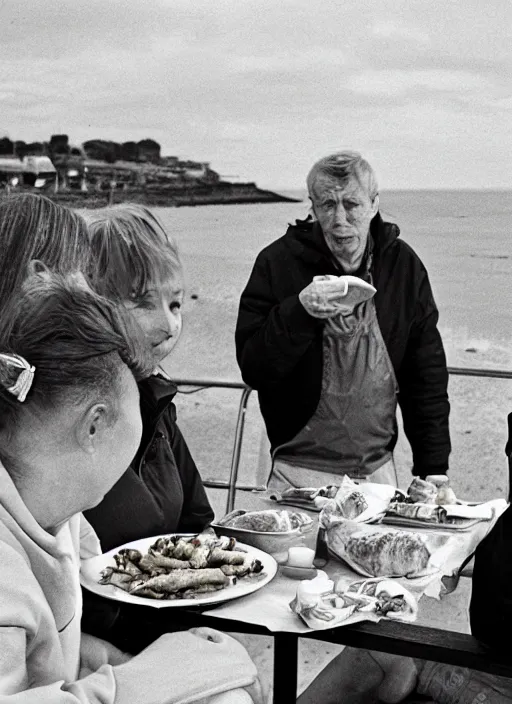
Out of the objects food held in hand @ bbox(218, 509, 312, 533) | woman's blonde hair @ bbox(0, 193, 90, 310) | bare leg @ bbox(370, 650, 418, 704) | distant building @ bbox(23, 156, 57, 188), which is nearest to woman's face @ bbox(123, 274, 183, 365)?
woman's blonde hair @ bbox(0, 193, 90, 310)

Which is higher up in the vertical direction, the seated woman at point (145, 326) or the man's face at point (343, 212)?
the man's face at point (343, 212)

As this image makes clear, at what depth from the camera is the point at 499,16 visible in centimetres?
465

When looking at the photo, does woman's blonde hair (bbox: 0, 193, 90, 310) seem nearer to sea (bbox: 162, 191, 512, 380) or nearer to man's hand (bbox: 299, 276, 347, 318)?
man's hand (bbox: 299, 276, 347, 318)

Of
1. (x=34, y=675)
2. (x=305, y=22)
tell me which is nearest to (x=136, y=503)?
(x=34, y=675)

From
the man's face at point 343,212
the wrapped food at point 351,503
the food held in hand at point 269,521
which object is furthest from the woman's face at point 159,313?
the man's face at point 343,212

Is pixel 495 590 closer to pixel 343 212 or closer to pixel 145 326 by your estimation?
pixel 145 326

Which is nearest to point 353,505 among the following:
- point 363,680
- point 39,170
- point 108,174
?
point 363,680

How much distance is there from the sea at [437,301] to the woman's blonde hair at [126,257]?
3039mm

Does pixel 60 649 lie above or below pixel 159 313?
below

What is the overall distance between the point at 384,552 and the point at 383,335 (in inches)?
46.2

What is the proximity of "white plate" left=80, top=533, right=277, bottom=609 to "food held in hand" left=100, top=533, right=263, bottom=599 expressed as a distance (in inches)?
0.5

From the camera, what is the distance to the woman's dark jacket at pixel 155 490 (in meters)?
1.83

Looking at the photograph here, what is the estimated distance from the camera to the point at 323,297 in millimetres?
2564

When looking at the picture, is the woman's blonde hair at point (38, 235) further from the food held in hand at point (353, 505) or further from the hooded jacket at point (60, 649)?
the food held in hand at point (353, 505)
